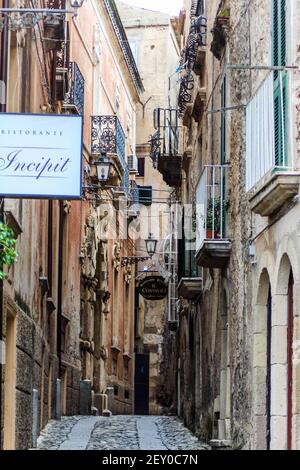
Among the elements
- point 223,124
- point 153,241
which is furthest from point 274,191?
point 153,241

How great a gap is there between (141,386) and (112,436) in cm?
2316

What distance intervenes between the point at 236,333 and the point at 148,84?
3186 centimetres

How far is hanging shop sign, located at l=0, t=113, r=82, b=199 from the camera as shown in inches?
468

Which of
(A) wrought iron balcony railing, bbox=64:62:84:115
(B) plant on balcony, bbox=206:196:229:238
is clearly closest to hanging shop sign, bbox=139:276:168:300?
(A) wrought iron balcony railing, bbox=64:62:84:115

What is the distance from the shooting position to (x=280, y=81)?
12398 millimetres

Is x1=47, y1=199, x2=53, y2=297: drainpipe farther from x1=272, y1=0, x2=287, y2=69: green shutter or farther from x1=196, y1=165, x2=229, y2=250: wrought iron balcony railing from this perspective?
x1=272, y1=0, x2=287, y2=69: green shutter

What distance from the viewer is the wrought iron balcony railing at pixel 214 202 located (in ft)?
56.8

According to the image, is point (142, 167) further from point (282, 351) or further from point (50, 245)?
point (282, 351)

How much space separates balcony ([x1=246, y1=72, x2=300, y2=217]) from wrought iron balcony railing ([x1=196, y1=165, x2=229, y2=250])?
3.39 metres

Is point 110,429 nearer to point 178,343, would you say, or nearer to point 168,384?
point 178,343

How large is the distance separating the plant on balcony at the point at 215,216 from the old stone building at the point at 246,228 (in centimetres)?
2

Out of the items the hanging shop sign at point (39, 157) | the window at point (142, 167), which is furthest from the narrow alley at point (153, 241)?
the window at point (142, 167)

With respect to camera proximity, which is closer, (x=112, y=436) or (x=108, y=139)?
(x=112, y=436)
